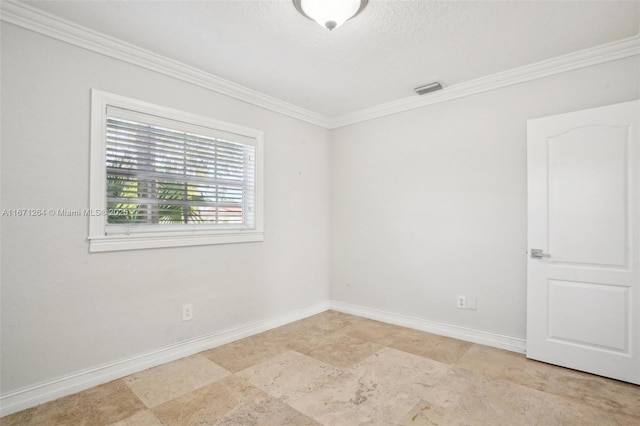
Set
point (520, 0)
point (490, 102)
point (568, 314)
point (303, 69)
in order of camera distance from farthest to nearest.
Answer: point (490, 102) → point (303, 69) → point (568, 314) → point (520, 0)

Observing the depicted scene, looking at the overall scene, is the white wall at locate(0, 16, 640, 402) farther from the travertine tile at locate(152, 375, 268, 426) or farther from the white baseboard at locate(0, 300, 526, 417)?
the travertine tile at locate(152, 375, 268, 426)

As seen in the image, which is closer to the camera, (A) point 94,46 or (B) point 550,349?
(A) point 94,46

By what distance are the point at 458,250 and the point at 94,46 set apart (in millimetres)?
3582

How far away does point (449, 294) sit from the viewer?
3281mm

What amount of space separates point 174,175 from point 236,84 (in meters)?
1.11

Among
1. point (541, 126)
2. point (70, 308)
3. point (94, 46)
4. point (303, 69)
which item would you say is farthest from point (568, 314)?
point (94, 46)

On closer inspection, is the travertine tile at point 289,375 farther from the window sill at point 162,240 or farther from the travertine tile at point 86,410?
the window sill at point 162,240

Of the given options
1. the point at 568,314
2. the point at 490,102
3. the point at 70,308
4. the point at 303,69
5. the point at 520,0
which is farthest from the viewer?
the point at 490,102

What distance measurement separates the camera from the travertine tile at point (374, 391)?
1.96 m

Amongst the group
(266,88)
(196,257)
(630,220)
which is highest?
(266,88)

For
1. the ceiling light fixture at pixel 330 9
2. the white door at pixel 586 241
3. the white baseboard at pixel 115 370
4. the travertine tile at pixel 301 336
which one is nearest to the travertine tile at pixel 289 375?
the travertine tile at pixel 301 336

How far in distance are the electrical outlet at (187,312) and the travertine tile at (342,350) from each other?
3.53ft

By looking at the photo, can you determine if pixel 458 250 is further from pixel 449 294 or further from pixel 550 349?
pixel 550 349

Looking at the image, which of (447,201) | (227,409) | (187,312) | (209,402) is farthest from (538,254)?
(187,312)
